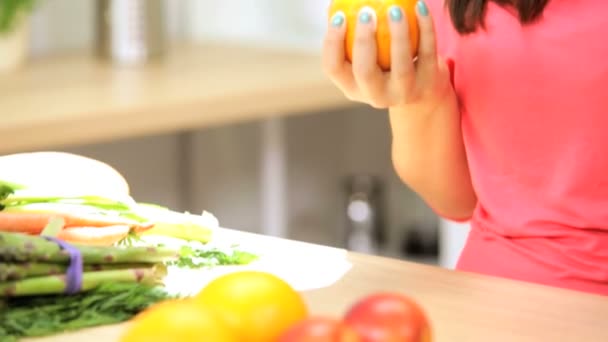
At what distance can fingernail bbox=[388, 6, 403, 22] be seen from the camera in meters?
0.98

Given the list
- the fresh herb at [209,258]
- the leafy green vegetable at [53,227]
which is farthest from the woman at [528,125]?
the leafy green vegetable at [53,227]

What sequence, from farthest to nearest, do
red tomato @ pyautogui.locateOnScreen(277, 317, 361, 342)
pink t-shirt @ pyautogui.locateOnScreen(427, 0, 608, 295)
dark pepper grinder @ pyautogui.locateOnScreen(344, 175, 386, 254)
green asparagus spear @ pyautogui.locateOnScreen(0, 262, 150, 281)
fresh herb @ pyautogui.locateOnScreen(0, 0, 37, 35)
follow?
dark pepper grinder @ pyautogui.locateOnScreen(344, 175, 386, 254) → fresh herb @ pyautogui.locateOnScreen(0, 0, 37, 35) → pink t-shirt @ pyautogui.locateOnScreen(427, 0, 608, 295) → green asparagus spear @ pyautogui.locateOnScreen(0, 262, 150, 281) → red tomato @ pyautogui.locateOnScreen(277, 317, 361, 342)

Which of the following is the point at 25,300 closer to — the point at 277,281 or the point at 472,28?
the point at 277,281

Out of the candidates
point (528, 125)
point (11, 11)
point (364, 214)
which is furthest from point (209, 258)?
point (364, 214)

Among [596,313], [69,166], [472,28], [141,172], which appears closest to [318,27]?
[141,172]

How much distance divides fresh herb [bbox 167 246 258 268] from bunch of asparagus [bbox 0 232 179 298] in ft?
0.21

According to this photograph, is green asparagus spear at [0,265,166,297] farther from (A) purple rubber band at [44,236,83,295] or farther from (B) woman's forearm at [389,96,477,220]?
(B) woman's forearm at [389,96,477,220]

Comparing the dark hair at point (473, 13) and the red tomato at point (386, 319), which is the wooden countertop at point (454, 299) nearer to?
the red tomato at point (386, 319)

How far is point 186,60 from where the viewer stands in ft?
8.15

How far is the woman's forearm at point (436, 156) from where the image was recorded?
1.24m

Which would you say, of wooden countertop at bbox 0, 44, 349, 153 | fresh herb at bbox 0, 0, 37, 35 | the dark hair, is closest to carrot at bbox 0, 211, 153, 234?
the dark hair

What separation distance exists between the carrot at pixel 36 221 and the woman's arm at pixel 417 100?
233mm

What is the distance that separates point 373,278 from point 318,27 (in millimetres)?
1725

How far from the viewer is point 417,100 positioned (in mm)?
1138
